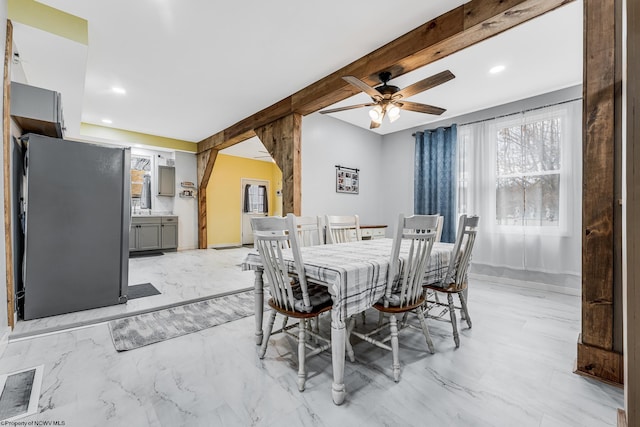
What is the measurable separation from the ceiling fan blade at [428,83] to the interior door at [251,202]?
5836mm

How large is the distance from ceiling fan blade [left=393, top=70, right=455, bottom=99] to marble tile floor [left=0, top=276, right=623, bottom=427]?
2.14m

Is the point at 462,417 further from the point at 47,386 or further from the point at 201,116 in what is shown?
the point at 201,116

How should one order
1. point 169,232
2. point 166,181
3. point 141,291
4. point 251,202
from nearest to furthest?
point 141,291 → point 169,232 → point 166,181 → point 251,202

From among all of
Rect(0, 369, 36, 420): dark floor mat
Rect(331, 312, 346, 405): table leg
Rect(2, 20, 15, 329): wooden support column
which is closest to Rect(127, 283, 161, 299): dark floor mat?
Rect(2, 20, 15, 329): wooden support column

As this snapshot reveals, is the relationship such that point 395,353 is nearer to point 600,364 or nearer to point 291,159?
point 600,364

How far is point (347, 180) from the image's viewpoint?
4.90m

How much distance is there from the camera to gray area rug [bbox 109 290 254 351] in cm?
222

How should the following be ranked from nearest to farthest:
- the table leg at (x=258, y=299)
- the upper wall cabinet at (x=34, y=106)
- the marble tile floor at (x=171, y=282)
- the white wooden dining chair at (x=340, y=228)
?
the table leg at (x=258, y=299)
the upper wall cabinet at (x=34, y=106)
the marble tile floor at (x=171, y=282)
the white wooden dining chair at (x=340, y=228)

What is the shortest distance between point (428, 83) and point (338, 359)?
7.37ft

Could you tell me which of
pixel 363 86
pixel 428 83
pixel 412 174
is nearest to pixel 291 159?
pixel 363 86

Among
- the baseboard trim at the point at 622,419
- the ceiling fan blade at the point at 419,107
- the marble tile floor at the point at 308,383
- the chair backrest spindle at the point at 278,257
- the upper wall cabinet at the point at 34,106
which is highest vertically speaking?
the ceiling fan blade at the point at 419,107

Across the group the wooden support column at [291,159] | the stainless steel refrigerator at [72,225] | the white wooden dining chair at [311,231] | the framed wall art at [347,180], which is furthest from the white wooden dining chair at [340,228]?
the stainless steel refrigerator at [72,225]

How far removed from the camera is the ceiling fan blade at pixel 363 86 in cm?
229

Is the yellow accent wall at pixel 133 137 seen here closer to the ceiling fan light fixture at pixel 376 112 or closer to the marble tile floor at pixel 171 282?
the marble tile floor at pixel 171 282
